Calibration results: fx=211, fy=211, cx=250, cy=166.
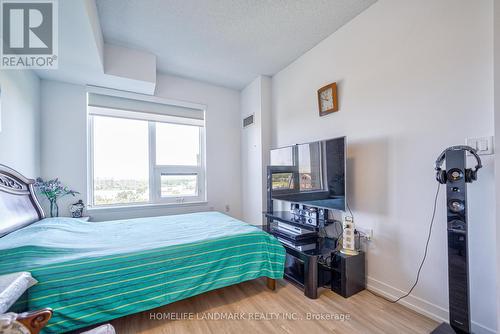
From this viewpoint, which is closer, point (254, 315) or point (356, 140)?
point (254, 315)

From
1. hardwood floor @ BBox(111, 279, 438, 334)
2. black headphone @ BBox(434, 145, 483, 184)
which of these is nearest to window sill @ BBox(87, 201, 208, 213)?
hardwood floor @ BBox(111, 279, 438, 334)

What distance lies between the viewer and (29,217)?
2.06 meters

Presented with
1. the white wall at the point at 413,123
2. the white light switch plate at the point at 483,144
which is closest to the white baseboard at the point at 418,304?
the white wall at the point at 413,123

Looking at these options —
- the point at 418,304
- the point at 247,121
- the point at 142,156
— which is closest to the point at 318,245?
the point at 418,304

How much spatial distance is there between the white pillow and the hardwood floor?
72 cm

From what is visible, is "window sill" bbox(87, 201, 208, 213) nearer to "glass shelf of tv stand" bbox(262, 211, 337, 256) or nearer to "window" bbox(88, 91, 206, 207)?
"window" bbox(88, 91, 206, 207)

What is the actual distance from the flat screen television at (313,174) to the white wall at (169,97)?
1.22m

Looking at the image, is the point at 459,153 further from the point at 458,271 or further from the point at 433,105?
the point at 458,271

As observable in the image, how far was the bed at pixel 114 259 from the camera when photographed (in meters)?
1.33

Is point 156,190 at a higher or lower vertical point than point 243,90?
lower

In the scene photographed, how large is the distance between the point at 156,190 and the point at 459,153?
11.5 ft

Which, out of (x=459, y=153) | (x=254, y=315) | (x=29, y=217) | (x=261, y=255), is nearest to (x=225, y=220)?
(x=261, y=255)

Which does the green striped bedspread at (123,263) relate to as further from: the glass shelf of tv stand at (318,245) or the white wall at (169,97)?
the white wall at (169,97)

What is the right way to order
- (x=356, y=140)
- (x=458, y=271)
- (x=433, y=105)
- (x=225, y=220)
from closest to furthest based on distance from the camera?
(x=458, y=271), (x=433, y=105), (x=356, y=140), (x=225, y=220)
